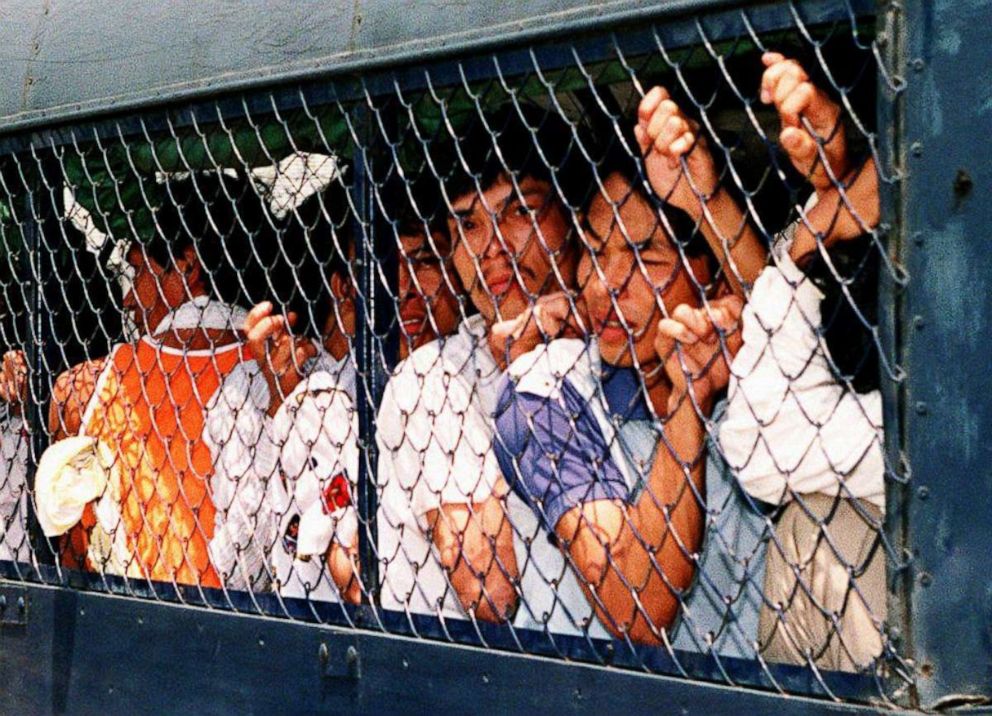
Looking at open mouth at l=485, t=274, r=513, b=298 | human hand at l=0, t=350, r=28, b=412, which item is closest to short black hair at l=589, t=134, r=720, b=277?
open mouth at l=485, t=274, r=513, b=298

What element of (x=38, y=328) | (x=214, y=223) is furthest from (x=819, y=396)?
(x=38, y=328)

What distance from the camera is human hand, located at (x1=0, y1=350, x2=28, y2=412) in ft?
13.0

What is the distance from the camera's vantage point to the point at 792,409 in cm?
258

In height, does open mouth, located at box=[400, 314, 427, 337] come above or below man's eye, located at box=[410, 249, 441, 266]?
below

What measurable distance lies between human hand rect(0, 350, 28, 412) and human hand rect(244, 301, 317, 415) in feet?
2.18

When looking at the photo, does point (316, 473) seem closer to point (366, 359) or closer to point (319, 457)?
point (319, 457)

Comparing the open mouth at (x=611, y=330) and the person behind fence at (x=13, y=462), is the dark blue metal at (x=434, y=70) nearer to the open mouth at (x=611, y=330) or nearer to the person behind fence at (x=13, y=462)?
the open mouth at (x=611, y=330)

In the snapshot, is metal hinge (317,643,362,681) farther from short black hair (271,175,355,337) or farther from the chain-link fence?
short black hair (271,175,355,337)

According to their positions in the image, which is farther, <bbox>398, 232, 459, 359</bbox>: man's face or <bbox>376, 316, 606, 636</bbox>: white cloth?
<bbox>398, 232, 459, 359</bbox>: man's face

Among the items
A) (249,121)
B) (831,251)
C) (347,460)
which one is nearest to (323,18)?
(249,121)

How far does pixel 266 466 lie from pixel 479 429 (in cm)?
63

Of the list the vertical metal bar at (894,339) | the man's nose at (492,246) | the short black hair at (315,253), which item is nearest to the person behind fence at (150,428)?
the short black hair at (315,253)

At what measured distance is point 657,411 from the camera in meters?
2.95

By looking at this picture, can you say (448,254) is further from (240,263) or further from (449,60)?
(240,263)
